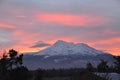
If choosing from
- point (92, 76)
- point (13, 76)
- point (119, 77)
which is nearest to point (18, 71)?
point (13, 76)

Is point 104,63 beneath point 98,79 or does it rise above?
above

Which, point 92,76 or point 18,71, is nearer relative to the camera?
point 92,76

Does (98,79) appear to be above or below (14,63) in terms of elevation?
below

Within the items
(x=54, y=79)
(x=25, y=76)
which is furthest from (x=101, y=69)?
(x=25, y=76)

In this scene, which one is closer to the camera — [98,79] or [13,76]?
[98,79]

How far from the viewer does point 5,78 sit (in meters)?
42.2

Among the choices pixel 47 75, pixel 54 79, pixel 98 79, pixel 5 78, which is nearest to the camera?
pixel 98 79

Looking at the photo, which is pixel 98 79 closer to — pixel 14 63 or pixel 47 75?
pixel 14 63

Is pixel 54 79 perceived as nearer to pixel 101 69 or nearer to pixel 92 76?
pixel 101 69

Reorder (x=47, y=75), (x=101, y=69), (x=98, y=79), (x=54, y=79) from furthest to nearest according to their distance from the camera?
1. (x=47, y=75)
2. (x=54, y=79)
3. (x=101, y=69)
4. (x=98, y=79)

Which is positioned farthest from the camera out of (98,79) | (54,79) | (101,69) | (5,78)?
(54,79)

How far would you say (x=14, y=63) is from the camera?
44188mm

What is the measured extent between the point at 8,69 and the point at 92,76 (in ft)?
52.6

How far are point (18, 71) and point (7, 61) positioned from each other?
1.55m
